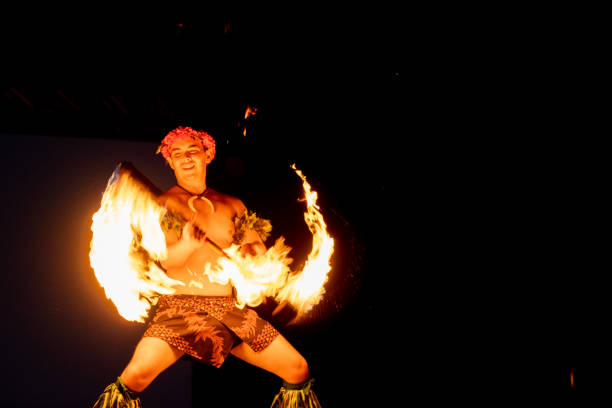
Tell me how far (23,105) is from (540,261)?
3.30 m

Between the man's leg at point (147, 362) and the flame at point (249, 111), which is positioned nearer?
the man's leg at point (147, 362)

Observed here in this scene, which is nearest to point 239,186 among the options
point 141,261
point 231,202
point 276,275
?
point 231,202

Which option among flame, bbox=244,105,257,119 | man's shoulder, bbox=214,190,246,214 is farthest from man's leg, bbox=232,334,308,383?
flame, bbox=244,105,257,119

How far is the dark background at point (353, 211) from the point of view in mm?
3162

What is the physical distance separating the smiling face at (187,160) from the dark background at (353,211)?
56 cm

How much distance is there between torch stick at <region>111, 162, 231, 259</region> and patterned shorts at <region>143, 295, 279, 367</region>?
244mm

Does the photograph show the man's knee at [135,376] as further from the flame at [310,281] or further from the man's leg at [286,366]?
the flame at [310,281]

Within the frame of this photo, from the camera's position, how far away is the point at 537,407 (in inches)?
124

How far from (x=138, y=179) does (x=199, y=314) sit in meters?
0.71

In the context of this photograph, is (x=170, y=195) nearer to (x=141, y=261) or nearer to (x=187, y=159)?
(x=187, y=159)

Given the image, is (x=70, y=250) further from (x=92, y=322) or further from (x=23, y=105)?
(x=23, y=105)

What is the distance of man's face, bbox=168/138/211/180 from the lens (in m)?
2.75

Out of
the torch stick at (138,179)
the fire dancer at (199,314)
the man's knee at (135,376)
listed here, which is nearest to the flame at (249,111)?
the fire dancer at (199,314)

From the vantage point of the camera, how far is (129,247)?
2.54 m
